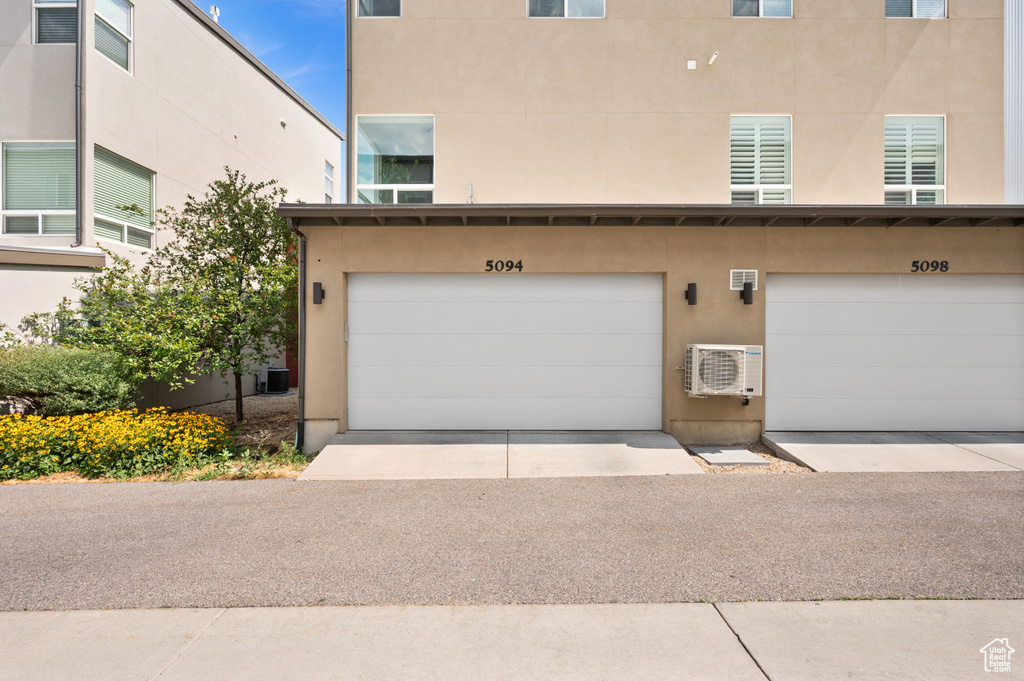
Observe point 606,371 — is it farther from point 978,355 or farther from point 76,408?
point 76,408

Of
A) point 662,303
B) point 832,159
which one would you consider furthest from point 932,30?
point 662,303

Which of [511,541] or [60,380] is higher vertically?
[60,380]

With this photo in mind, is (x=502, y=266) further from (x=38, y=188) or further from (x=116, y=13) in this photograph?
(x=116, y=13)

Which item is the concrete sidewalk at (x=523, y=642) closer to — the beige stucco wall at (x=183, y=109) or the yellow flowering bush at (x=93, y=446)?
the yellow flowering bush at (x=93, y=446)

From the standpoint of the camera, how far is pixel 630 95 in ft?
27.8

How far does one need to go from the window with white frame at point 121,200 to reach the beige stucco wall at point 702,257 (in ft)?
14.6

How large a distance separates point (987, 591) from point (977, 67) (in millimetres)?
9062

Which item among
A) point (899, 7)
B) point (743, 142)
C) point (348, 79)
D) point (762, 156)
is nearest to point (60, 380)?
point (348, 79)

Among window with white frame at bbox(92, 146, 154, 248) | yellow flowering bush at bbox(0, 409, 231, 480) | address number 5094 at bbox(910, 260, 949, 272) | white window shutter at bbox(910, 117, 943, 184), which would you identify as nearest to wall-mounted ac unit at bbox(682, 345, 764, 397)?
address number 5094 at bbox(910, 260, 949, 272)

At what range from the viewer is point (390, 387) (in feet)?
25.4

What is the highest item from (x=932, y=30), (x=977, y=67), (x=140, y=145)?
(x=932, y=30)

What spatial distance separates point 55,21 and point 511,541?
38.3ft

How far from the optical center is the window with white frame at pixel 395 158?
8523 millimetres

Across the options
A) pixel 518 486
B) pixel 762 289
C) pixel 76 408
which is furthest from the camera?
pixel 762 289
